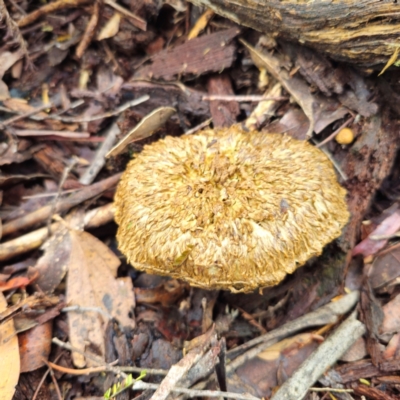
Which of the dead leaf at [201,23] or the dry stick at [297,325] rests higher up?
the dead leaf at [201,23]

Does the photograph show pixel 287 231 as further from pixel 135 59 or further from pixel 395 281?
pixel 135 59

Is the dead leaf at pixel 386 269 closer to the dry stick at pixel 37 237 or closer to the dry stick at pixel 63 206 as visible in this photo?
the dry stick at pixel 37 237

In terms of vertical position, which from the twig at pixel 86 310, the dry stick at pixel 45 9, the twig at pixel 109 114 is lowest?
the twig at pixel 86 310

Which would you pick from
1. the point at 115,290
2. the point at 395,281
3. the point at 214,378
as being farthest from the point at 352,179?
the point at 115,290

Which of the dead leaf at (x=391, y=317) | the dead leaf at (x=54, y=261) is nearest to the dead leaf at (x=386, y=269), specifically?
the dead leaf at (x=391, y=317)

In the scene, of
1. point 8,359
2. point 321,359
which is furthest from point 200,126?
point 8,359

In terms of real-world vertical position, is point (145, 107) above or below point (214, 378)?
above
